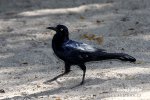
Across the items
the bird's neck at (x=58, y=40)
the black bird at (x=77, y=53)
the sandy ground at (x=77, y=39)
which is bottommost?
the sandy ground at (x=77, y=39)

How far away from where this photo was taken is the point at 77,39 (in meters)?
9.54

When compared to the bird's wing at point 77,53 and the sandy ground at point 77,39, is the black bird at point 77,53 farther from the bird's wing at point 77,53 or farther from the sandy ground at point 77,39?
the sandy ground at point 77,39

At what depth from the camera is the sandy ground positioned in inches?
262

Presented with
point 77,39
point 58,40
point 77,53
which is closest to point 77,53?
point 77,53

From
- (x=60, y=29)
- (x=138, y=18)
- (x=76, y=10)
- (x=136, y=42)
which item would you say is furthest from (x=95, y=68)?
(x=76, y=10)

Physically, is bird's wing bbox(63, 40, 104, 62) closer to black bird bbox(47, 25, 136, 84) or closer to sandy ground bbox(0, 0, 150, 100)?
black bird bbox(47, 25, 136, 84)

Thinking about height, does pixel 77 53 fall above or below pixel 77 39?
above

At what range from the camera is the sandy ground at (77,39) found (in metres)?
6.64

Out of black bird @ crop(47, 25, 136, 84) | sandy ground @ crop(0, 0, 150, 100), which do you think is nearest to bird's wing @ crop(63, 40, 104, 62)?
black bird @ crop(47, 25, 136, 84)

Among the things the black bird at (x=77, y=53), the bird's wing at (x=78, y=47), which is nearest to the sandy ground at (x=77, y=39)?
the black bird at (x=77, y=53)

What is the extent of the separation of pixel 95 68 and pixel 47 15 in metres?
3.77

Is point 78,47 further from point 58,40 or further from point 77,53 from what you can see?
point 58,40

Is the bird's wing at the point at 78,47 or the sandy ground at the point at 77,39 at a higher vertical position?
the bird's wing at the point at 78,47

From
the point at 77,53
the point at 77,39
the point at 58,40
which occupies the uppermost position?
the point at 58,40
